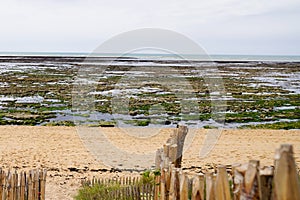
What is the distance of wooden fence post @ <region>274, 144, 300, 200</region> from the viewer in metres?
1.89

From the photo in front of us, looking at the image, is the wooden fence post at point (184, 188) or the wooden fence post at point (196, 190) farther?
the wooden fence post at point (184, 188)

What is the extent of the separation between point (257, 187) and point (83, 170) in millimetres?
9120

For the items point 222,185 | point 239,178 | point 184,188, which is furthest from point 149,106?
point 239,178

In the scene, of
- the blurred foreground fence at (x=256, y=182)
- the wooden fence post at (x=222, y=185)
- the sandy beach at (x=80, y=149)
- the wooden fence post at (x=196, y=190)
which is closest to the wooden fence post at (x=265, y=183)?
the blurred foreground fence at (x=256, y=182)

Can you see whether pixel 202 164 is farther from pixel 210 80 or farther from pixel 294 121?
pixel 210 80

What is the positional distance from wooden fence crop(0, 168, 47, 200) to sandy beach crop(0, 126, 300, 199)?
8.75 feet

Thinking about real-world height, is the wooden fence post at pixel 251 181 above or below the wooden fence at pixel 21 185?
above

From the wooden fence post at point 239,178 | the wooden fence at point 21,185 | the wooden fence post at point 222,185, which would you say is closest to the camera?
the wooden fence post at point 239,178

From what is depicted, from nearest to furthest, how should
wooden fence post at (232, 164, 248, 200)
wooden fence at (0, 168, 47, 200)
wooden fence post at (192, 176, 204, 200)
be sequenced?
wooden fence post at (232, 164, 248, 200) < wooden fence post at (192, 176, 204, 200) < wooden fence at (0, 168, 47, 200)

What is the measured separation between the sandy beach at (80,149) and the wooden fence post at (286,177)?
272 inches

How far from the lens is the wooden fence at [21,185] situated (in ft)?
17.6

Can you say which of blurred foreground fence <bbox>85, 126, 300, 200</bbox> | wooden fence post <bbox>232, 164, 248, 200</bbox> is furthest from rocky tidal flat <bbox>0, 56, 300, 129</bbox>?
wooden fence post <bbox>232, 164, 248, 200</bbox>

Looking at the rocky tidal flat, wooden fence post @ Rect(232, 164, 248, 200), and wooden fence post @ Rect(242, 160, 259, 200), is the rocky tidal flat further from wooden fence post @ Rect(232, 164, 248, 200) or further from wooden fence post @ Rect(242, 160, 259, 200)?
wooden fence post @ Rect(242, 160, 259, 200)

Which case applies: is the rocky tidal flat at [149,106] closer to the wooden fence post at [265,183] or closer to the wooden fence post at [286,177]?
the wooden fence post at [265,183]
